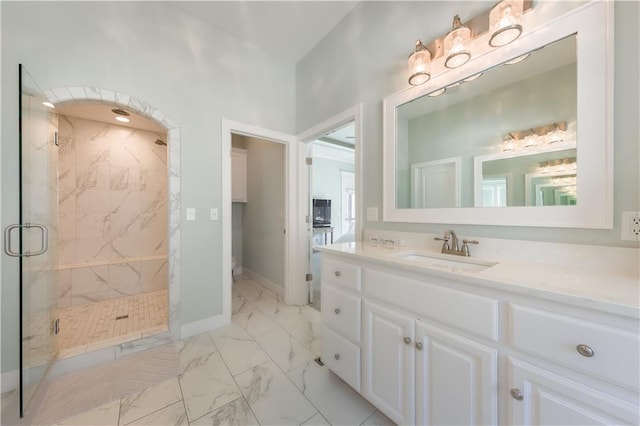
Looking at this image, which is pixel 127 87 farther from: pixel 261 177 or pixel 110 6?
pixel 261 177

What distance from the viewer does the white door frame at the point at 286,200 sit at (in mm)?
2348

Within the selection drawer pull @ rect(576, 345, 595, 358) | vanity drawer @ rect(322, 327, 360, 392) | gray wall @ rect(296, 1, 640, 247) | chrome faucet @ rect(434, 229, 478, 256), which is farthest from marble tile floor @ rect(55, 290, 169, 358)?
drawer pull @ rect(576, 345, 595, 358)

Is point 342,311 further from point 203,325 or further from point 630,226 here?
point 203,325

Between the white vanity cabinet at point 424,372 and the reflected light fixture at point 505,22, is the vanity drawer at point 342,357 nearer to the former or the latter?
the white vanity cabinet at point 424,372

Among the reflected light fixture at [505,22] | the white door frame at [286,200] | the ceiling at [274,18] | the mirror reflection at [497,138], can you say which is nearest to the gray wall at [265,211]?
the white door frame at [286,200]

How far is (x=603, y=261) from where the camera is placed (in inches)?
37.2

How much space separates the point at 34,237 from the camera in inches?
60.7

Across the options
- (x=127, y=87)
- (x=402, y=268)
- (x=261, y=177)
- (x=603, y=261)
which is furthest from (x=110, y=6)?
(x=603, y=261)

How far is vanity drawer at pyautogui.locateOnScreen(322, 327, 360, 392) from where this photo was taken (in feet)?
4.43

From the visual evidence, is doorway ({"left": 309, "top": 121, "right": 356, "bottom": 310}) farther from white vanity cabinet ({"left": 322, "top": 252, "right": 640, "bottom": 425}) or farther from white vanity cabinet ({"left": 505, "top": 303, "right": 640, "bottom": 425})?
white vanity cabinet ({"left": 505, "top": 303, "right": 640, "bottom": 425})

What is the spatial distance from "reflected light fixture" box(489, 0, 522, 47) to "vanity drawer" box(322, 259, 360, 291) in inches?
55.2

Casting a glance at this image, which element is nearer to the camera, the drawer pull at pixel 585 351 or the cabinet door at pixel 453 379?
the drawer pull at pixel 585 351

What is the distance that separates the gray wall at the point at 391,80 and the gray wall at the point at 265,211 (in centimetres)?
81

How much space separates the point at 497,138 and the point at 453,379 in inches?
48.1
